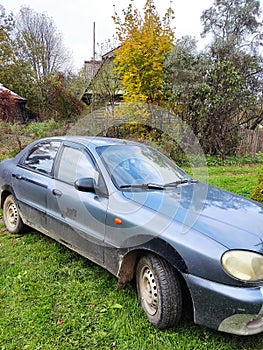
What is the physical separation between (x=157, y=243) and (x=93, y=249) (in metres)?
0.86

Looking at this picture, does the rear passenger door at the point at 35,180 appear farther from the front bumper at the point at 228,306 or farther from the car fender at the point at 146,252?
the front bumper at the point at 228,306

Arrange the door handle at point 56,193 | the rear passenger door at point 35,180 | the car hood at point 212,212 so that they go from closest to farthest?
the car hood at point 212,212 < the door handle at point 56,193 < the rear passenger door at point 35,180

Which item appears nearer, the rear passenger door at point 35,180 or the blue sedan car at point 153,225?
the blue sedan car at point 153,225

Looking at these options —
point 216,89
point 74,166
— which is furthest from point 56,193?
point 216,89

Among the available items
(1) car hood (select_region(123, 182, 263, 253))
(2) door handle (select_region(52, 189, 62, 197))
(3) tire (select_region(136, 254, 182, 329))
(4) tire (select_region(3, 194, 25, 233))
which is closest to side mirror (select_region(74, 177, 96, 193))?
(1) car hood (select_region(123, 182, 263, 253))

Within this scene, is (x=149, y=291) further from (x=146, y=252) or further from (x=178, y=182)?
(x=178, y=182)

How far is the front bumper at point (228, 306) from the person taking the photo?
6.03 feet

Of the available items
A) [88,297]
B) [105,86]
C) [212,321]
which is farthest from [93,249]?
[105,86]

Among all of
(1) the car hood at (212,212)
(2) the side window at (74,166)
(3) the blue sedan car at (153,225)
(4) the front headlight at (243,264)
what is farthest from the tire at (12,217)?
(4) the front headlight at (243,264)

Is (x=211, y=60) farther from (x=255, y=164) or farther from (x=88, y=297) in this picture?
(x=88, y=297)

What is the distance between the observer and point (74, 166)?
316 cm

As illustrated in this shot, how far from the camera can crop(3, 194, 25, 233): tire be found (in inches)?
159

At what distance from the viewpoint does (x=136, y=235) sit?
2332 mm

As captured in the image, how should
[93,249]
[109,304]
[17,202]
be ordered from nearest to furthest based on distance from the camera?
[109,304]
[93,249]
[17,202]
